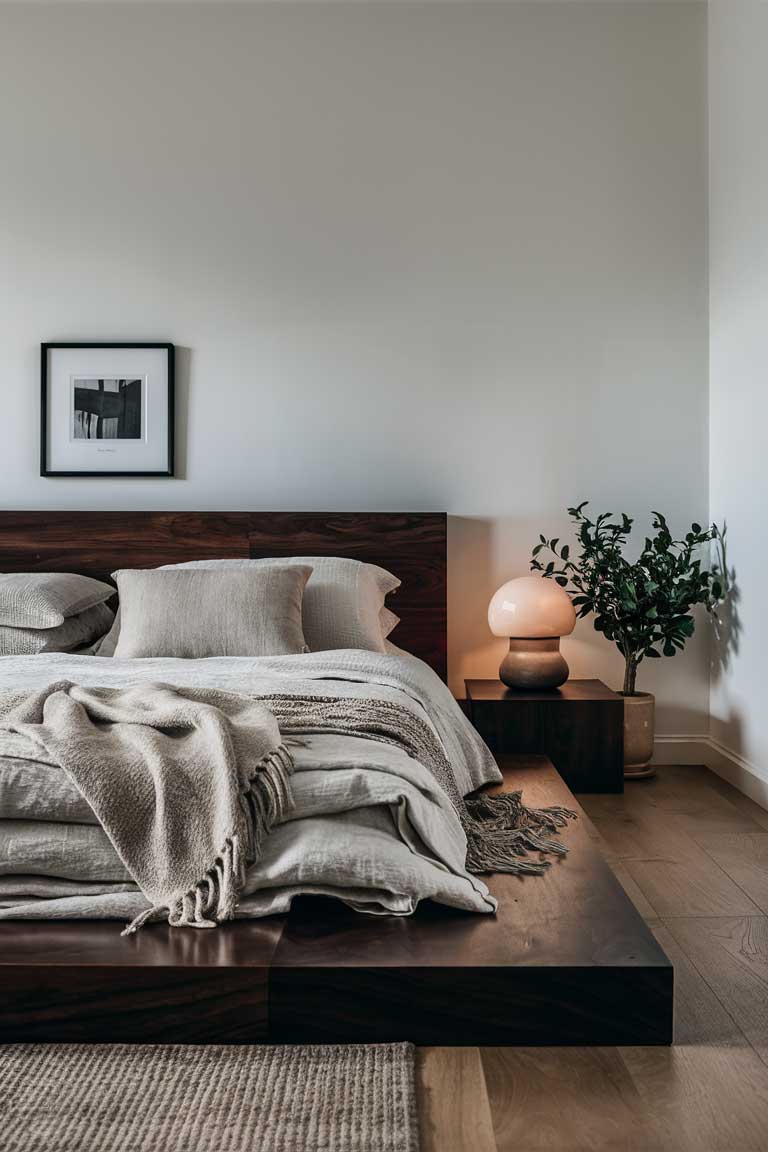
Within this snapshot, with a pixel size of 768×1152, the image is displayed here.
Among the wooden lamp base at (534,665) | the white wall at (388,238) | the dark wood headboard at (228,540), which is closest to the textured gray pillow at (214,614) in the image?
the dark wood headboard at (228,540)

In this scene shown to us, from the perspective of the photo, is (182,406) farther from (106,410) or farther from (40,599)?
(40,599)

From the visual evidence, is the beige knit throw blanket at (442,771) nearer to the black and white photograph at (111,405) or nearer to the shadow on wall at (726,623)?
the shadow on wall at (726,623)

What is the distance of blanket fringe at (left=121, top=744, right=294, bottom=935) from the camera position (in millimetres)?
1799

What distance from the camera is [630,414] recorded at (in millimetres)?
4094

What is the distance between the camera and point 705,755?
162 inches

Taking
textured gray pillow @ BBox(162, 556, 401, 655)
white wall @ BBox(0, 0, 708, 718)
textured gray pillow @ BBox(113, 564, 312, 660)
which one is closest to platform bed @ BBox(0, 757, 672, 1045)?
textured gray pillow @ BBox(113, 564, 312, 660)

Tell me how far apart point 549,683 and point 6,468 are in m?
2.27

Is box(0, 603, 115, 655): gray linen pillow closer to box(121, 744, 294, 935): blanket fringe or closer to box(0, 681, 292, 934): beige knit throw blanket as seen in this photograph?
box(0, 681, 292, 934): beige knit throw blanket

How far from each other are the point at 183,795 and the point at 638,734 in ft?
7.78

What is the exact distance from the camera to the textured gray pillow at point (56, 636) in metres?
3.43

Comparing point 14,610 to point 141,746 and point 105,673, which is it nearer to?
point 105,673

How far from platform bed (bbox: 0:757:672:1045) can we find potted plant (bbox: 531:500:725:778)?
2142 millimetres

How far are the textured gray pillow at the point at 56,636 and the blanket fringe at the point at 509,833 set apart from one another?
59.4 inches

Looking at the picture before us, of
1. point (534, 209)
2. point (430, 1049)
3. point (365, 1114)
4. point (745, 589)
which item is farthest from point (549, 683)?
point (365, 1114)
